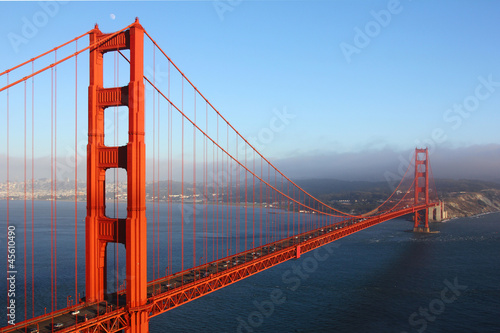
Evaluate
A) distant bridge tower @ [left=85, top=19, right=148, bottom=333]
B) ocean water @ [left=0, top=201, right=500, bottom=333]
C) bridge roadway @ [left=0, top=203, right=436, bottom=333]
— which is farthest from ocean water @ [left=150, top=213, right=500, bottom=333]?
distant bridge tower @ [left=85, top=19, right=148, bottom=333]

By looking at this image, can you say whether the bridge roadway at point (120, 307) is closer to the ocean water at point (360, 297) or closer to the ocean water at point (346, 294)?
the ocean water at point (360, 297)

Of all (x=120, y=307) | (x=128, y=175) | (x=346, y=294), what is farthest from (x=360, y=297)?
(x=128, y=175)

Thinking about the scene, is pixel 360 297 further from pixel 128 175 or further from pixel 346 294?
pixel 128 175

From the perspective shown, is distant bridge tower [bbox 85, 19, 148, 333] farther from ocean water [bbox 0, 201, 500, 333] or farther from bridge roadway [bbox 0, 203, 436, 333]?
ocean water [bbox 0, 201, 500, 333]

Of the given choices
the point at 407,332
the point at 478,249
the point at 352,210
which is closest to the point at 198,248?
the point at 407,332

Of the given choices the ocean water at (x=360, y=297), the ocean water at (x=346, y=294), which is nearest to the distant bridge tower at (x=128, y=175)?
the ocean water at (x=346, y=294)
